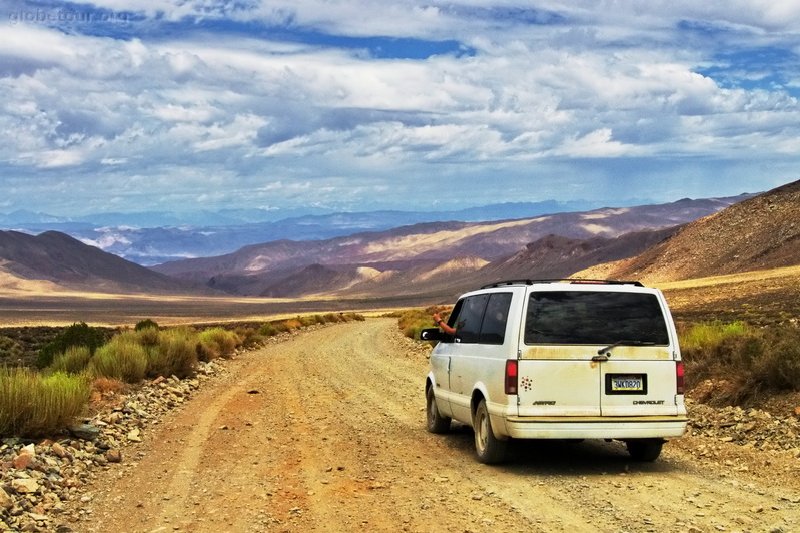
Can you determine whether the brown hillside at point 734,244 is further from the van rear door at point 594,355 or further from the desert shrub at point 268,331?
the van rear door at point 594,355

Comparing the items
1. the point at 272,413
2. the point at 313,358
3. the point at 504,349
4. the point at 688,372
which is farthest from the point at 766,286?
the point at 504,349

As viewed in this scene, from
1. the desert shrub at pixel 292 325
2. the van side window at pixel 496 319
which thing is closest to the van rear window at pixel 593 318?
the van side window at pixel 496 319

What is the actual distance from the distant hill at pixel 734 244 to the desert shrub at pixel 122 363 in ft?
216

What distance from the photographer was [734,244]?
90.5m

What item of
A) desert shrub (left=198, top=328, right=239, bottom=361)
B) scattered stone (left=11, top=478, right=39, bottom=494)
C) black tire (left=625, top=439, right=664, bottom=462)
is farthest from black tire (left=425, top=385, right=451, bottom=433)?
desert shrub (left=198, top=328, right=239, bottom=361)

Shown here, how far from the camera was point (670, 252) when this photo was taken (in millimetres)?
100938

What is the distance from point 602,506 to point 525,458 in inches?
104

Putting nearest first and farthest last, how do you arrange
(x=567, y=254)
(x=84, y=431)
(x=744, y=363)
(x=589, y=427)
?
(x=589, y=427) → (x=84, y=431) → (x=744, y=363) → (x=567, y=254)

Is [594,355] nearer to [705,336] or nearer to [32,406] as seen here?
[32,406]

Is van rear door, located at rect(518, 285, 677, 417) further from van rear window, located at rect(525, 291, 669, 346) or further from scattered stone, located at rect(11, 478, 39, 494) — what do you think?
scattered stone, located at rect(11, 478, 39, 494)

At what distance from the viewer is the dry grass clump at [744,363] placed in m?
12.4

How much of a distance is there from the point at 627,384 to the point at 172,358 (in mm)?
13661

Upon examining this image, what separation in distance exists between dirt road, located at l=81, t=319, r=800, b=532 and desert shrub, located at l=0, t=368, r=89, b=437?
1.21 meters

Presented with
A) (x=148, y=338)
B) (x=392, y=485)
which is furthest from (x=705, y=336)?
(x=148, y=338)
